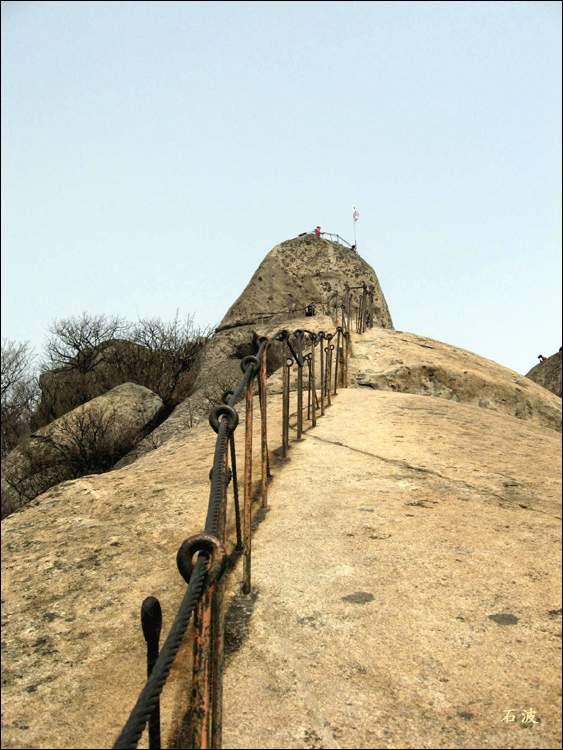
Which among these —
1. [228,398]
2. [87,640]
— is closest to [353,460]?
[228,398]

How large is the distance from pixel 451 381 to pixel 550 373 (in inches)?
548

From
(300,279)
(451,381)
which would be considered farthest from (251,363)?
(300,279)

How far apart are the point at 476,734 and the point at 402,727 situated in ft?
0.68

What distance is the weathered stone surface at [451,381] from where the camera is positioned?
9.41 m

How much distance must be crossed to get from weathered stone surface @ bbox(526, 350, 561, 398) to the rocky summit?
18126 mm

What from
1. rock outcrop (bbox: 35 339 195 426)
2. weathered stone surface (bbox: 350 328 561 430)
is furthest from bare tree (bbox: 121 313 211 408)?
weathered stone surface (bbox: 350 328 561 430)

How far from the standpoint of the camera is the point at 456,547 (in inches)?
111

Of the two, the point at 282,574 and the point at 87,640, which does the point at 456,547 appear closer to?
the point at 282,574

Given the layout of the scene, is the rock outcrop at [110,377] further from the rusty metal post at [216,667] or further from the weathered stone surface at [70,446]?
the rusty metal post at [216,667]

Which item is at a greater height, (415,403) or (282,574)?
(415,403)

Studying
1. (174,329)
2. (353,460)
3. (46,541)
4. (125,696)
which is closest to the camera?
(125,696)

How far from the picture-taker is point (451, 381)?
9781 millimetres

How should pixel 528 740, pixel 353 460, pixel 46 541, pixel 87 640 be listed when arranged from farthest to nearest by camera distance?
pixel 353 460 → pixel 46 541 → pixel 87 640 → pixel 528 740

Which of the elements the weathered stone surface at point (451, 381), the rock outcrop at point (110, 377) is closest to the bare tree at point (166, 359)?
the rock outcrop at point (110, 377)
